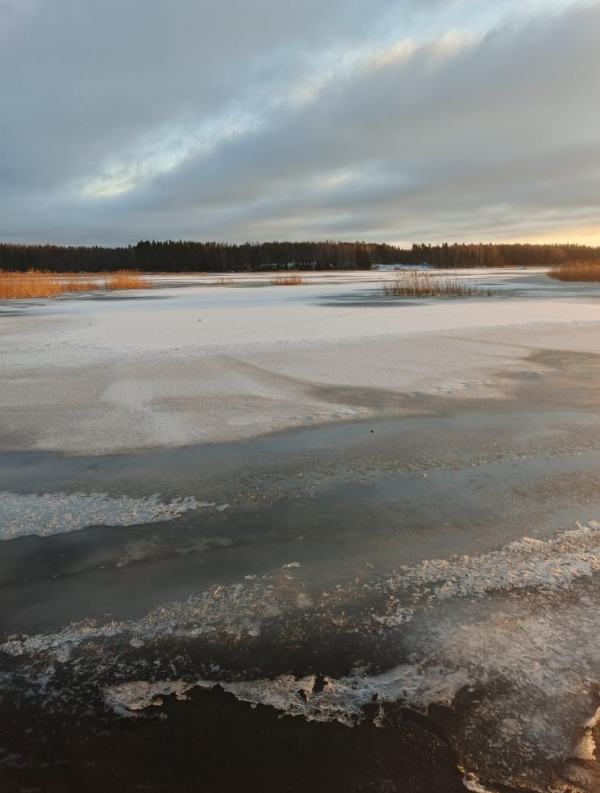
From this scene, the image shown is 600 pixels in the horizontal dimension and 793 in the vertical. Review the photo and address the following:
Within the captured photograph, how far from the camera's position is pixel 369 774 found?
1.25 metres

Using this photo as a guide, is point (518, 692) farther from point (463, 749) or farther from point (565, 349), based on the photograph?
point (565, 349)

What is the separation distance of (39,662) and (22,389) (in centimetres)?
391

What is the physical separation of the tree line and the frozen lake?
76.1 metres

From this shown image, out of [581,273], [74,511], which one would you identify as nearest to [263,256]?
[581,273]

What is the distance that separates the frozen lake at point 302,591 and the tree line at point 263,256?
76144 mm

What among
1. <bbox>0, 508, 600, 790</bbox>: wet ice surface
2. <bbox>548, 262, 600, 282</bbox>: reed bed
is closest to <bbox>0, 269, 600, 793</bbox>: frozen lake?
<bbox>0, 508, 600, 790</bbox>: wet ice surface

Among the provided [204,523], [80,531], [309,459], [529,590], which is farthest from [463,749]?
[309,459]

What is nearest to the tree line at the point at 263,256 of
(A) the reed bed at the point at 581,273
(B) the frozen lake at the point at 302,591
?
(A) the reed bed at the point at 581,273

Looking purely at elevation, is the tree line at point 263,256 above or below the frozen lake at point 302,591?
above

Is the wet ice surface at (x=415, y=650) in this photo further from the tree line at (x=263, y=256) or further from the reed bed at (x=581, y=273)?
the tree line at (x=263, y=256)

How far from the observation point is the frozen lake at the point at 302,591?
1.32 metres

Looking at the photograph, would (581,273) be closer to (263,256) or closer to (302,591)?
(302,591)

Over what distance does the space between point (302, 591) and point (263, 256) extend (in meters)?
89.2

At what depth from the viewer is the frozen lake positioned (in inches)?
51.9
